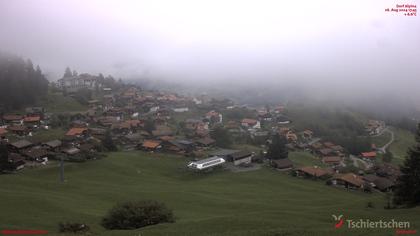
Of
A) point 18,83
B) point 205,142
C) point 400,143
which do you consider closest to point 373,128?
point 400,143

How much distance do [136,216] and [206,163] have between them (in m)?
42.5

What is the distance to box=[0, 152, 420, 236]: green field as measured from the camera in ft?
91.4

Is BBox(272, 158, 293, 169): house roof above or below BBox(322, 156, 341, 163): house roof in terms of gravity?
above

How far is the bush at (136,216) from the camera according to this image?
94.7 ft

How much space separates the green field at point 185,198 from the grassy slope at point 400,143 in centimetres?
6126

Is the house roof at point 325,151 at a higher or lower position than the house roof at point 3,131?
lower

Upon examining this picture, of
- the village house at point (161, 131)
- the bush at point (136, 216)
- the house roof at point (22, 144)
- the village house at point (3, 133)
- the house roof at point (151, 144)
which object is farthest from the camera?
the village house at point (161, 131)

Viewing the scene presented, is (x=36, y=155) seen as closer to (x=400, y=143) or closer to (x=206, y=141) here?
(x=206, y=141)

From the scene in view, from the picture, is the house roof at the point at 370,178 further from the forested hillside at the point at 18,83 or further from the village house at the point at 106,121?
the forested hillside at the point at 18,83

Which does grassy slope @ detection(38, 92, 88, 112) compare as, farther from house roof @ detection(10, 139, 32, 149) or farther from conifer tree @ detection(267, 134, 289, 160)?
conifer tree @ detection(267, 134, 289, 160)

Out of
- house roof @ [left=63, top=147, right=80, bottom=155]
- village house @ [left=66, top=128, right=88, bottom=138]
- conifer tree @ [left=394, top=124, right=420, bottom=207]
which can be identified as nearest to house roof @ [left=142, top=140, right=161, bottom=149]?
village house @ [left=66, top=128, right=88, bottom=138]

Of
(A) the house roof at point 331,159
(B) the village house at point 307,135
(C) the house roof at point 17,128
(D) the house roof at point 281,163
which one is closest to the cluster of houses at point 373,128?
(B) the village house at point 307,135

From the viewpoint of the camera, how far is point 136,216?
28.8 metres

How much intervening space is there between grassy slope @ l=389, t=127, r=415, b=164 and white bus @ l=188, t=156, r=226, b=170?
185 feet
